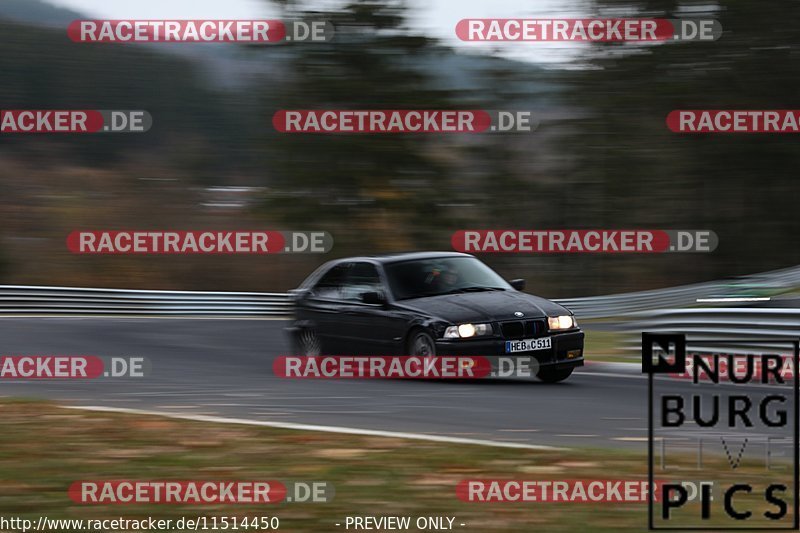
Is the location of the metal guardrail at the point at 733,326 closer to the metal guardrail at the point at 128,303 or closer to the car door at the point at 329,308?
the car door at the point at 329,308

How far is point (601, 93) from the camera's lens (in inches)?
1188

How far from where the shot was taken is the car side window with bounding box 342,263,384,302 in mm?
12125

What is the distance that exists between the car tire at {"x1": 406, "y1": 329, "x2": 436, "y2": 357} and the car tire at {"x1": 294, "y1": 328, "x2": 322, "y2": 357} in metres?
1.64

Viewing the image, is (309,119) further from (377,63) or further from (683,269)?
(683,269)

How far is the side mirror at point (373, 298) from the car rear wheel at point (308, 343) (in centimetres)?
102

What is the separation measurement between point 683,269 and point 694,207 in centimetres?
254

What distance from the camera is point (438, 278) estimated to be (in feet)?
39.2

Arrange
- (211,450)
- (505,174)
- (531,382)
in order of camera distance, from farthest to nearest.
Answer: (505,174), (531,382), (211,450)

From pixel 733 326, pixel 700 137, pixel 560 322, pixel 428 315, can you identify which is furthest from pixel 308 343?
pixel 700 137

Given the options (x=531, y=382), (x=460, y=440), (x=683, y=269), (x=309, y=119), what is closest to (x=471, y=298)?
(x=531, y=382)

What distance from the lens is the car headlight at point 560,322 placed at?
11.0 m
